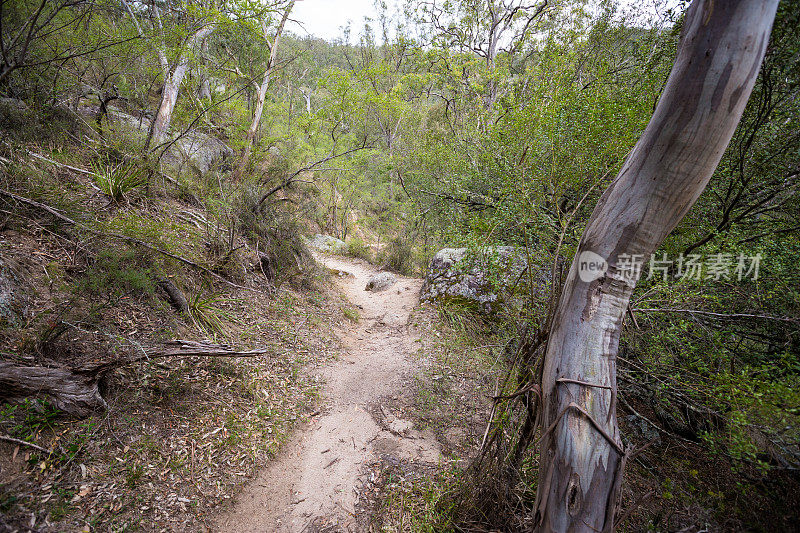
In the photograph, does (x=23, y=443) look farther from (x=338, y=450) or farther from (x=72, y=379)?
(x=338, y=450)

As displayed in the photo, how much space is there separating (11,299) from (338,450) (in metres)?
3.20

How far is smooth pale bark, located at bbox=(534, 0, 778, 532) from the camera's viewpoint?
115 centimetres

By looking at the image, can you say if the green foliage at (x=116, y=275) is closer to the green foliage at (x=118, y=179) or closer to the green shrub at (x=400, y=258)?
the green foliage at (x=118, y=179)

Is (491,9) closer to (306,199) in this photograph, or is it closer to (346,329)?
(306,199)

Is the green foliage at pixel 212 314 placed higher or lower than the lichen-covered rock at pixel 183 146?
lower

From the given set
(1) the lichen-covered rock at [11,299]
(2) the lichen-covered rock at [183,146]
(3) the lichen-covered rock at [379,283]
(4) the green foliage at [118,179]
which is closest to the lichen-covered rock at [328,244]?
(3) the lichen-covered rock at [379,283]

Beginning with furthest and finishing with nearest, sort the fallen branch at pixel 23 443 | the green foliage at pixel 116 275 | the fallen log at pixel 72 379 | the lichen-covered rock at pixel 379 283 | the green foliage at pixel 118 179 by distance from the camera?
the lichen-covered rock at pixel 379 283, the green foliage at pixel 118 179, the green foliage at pixel 116 275, the fallen log at pixel 72 379, the fallen branch at pixel 23 443

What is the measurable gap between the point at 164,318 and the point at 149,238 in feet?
3.61

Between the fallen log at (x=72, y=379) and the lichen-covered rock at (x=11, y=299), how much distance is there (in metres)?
0.59

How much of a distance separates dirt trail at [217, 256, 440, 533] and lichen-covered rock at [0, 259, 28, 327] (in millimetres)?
2347

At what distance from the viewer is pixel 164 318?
11.7ft

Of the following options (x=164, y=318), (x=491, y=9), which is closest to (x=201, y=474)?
(x=164, y=318)

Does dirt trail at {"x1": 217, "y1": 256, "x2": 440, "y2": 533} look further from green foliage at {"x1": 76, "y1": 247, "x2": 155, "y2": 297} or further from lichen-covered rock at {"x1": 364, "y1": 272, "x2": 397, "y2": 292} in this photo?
lichen-covered rock at {"x1": 364, "y1": 272, "x2": 397, "y2": 292}

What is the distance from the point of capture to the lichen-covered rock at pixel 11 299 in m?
2.46
